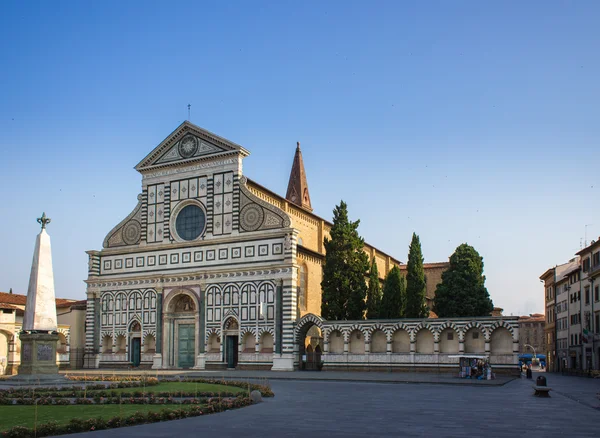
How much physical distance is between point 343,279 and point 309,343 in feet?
19.1

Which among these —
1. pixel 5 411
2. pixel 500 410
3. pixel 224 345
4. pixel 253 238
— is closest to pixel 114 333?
pixel 224 345

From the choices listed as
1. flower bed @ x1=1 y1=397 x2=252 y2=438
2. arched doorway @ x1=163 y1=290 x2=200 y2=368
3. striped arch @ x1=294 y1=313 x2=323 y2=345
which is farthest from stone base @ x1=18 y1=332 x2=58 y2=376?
arched doorway @ x1=163 y1=290 x2=200 y2=368

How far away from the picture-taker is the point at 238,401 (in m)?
19.3

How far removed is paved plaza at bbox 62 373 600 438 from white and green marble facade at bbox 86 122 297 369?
78.4 ft

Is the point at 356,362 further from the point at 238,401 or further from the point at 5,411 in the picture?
the point at 5,411

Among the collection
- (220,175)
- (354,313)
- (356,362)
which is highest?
(220,175)

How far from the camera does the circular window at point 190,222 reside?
51.8 meters

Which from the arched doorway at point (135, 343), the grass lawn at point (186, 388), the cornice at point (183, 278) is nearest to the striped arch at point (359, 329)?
the cornice at point (183, 278)

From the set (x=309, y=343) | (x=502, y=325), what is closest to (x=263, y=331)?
(x=309, y=343)

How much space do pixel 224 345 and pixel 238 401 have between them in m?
29.9

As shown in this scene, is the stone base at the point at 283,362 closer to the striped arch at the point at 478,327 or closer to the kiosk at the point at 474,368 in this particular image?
the striped arch at the point at 478,327

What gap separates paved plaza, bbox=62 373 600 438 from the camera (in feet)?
45.7

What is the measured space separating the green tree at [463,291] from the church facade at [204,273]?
22.9 feet

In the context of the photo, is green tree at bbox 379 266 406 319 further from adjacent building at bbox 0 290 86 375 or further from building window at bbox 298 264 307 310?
adjacent building at bbox 0 290 86 375
